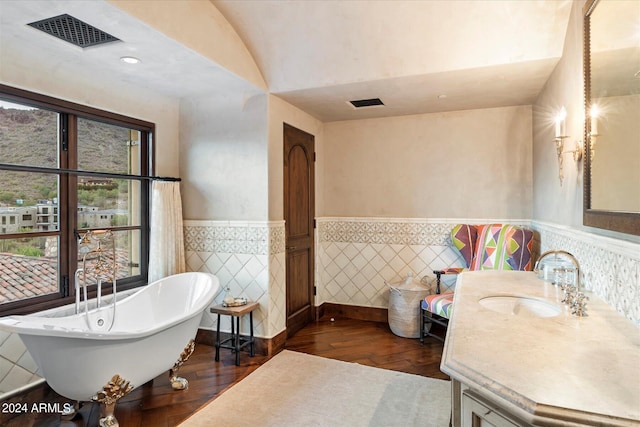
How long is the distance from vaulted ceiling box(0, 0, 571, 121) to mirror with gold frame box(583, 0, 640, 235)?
29.1 inches

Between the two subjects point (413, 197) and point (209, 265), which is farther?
point (413, 197)

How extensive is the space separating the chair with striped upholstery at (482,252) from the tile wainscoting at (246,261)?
57.6 inches

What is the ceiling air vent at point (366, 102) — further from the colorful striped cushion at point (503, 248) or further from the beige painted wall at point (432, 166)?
the colorful striped cushion at point (503, 248)

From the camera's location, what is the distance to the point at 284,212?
3.85 m

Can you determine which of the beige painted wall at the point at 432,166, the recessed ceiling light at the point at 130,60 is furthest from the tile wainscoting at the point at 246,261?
the recessed ceiling light at the point at 130,60

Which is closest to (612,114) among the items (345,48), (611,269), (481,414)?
(611,269)

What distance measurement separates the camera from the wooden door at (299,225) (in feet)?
12.9

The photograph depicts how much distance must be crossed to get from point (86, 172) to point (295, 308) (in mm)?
2383

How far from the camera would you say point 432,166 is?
421cm

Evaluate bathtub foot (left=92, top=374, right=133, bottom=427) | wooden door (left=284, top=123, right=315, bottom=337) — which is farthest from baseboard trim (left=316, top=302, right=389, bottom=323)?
bathtub foot (left=92, top=374, right=133, bottom=427)

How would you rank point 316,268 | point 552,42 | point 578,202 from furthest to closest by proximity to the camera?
1. point 316,268
2. point 552,42
3. point 578,202

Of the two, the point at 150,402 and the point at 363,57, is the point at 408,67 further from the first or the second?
the point at 150,402

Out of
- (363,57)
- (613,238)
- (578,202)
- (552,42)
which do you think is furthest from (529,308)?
(363,57)

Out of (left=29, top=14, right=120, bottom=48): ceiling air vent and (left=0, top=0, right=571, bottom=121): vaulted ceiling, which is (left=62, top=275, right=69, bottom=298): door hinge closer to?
(left=0, top=0, right=571, bottom=121): vaulted ceiling
